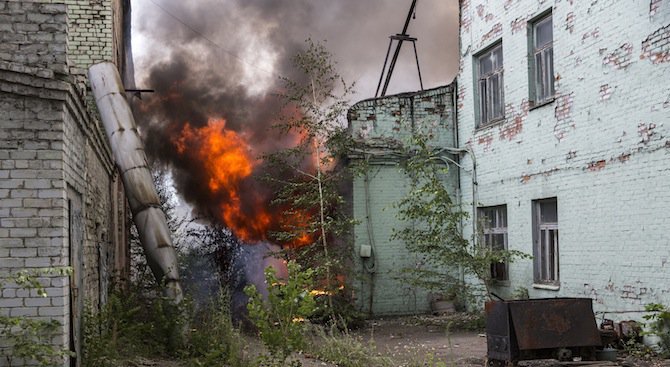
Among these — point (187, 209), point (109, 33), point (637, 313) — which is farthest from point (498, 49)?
point (187, 209)

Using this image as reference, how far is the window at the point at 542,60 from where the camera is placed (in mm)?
12664

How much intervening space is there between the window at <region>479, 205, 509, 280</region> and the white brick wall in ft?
1.11

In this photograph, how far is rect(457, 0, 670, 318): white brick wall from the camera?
9922mm

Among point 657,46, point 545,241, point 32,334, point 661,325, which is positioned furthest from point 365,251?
point 32,334

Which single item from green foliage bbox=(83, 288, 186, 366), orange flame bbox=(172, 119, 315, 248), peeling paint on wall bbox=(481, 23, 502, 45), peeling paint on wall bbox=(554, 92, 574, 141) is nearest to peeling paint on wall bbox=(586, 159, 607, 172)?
peeling paint on wall bbox=(554, 92, 574, 141)

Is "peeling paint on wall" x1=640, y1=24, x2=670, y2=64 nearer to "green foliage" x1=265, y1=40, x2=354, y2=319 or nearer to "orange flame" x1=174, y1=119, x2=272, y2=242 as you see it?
"green foliage" x1=265, y1=40, x2=354, y2=319

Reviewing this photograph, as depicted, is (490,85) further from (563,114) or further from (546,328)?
(546,328)

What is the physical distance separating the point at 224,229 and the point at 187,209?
131cm

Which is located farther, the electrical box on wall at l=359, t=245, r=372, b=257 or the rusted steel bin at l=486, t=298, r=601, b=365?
the electrical box on wall at l=359, t=245, r=372, b=257

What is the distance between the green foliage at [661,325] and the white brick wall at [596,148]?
0.36 metres

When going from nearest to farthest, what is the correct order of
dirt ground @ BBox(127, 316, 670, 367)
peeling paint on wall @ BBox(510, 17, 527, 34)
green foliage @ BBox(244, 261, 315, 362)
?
1. green foliage @ BBox(244, 261, 315, 362)
2. dirt ground @ BBox(127, 316, 670, 367)
3. peeling paint on wall @ BBox(510, 17, 527, 34)

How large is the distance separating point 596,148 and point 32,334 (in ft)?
28.2

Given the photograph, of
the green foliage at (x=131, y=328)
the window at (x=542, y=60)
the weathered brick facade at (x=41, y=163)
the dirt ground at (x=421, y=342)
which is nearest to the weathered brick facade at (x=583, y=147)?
the window at (x=542, y=60)

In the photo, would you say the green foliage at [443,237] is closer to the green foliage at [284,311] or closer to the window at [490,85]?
the window at [490,85]
